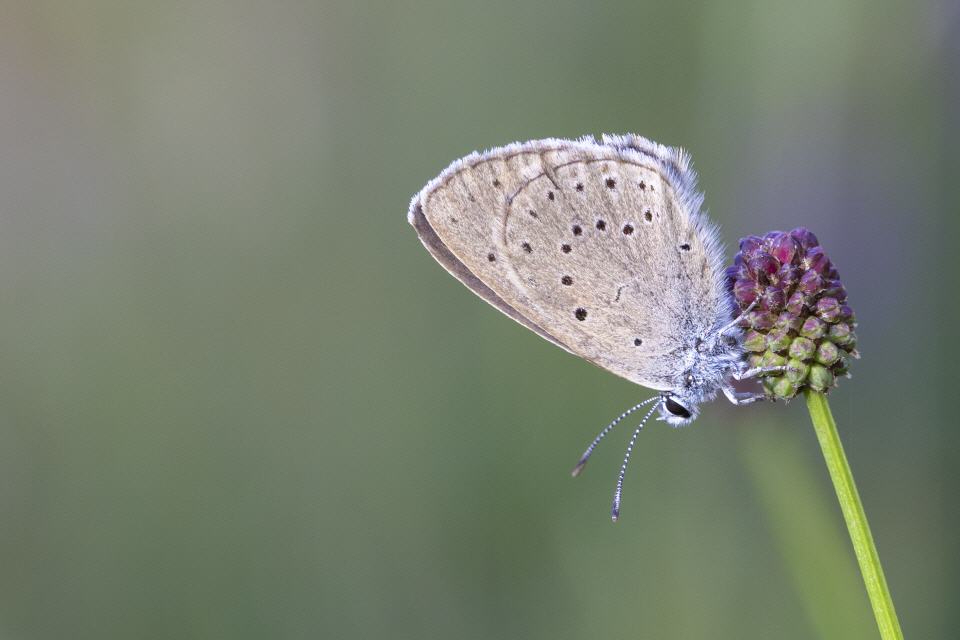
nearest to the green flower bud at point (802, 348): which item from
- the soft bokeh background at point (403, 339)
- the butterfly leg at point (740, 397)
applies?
the butterfly leg at point (740, 397)

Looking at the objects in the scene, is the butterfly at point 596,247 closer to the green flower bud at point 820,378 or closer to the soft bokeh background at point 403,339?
the soft bokeh background at point 403,339

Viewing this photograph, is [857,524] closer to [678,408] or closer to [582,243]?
[678,408]

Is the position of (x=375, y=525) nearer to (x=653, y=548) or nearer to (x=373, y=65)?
(x=653, y=548)

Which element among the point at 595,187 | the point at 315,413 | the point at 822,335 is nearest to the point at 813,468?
the point at 595,187

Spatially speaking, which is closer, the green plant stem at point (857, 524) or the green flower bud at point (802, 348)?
the green plant stem at point (857, 524)

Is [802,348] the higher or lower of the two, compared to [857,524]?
higher

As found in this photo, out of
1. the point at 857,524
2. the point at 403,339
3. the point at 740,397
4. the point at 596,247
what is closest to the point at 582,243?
the point at 596,247
